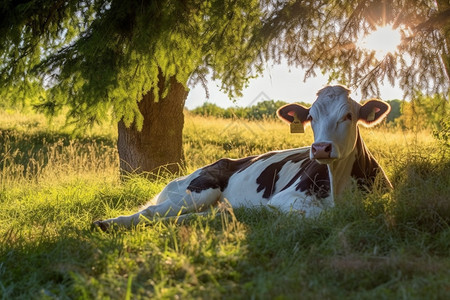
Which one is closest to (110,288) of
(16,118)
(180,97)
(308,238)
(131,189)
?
(308,238)

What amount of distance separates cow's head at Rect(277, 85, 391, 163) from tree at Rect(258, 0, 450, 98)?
5.56 ft

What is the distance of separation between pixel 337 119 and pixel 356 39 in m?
2.71

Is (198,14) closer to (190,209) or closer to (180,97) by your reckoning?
(180,97)

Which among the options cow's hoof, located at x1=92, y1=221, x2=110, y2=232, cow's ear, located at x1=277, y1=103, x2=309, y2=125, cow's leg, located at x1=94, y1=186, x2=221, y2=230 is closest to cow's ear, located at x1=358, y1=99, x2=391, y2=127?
cow's ear, located at x1=277, y1=103, x2=309, y2=125

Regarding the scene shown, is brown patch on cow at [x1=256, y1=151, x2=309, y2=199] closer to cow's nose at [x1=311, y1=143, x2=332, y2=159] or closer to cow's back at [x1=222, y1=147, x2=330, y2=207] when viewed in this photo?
cow's back at [x1=222, y1=147, x2=330, y2=207]

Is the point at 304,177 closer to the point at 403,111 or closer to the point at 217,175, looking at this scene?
the point at 217,175

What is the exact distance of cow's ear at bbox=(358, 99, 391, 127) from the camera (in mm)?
5773

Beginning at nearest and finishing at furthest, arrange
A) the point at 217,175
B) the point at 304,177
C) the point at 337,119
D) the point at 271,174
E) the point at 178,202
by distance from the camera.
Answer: the point at 337,119 < the point at 304,177 < the point at 178,202 < the point at 271,174 < the point at 217,175

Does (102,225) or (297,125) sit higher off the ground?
(297,125)

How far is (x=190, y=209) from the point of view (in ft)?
22.1

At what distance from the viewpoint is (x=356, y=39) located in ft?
26.0

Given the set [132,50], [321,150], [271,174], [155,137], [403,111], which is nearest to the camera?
[321,150]

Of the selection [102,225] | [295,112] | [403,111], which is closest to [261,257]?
[102,225]

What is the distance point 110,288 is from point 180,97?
6608 mm
